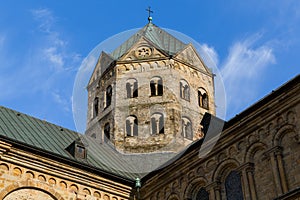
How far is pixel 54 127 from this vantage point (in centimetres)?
2617

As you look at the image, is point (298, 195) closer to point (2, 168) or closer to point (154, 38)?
point (2, 168)

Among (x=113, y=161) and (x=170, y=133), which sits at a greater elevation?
(x=170, y=133)

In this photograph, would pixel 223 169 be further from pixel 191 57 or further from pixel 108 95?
pixel 191 57

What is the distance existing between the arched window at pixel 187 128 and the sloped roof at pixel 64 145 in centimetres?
270

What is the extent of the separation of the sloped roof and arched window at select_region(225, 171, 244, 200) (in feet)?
16.7

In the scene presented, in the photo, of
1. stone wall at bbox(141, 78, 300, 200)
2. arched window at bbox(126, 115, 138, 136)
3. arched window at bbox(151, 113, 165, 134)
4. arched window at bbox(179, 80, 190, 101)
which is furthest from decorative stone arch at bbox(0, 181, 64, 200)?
arched window at bbox(179, 80, 190, 101)

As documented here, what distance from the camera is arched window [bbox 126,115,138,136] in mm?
29562

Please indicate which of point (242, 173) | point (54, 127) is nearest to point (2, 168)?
point (54, 127)

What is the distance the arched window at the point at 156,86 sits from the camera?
3075 cm

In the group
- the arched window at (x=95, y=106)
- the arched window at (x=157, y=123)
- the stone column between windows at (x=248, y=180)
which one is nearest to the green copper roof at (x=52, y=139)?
the arched window at (x=157, y=123)

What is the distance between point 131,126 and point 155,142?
1.82 meters

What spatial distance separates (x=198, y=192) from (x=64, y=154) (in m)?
5.96

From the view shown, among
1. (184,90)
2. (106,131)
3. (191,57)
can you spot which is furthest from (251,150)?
(191,57)

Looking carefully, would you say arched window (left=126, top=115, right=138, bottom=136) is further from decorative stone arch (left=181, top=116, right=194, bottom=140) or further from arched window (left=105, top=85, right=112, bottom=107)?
decorative stone arch (left=181, top=116, right=194, bottom=140)
